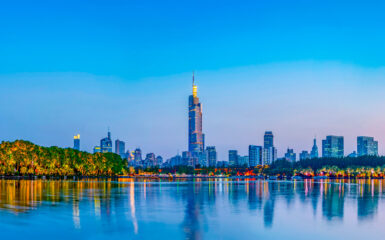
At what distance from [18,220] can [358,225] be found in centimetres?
2180

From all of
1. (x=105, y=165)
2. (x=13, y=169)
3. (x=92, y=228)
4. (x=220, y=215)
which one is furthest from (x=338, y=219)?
(x=105, y=165)

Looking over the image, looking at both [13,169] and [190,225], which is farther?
[13,169]

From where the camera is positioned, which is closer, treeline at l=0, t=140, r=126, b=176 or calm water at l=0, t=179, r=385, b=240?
calm water at l=0, t=179, r=385, b=240

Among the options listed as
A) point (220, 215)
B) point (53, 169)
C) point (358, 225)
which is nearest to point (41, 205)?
point (220, 215)

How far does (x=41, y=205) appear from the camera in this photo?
38812 mm

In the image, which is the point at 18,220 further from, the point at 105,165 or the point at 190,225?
the point at 105,165

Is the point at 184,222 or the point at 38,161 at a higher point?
the point at 184,222

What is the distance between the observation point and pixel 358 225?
3019 cm

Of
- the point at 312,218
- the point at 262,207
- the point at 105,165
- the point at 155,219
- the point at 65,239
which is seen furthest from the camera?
the point at 105,165

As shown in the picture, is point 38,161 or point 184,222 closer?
point 184,222

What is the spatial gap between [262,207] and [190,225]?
1445 cm

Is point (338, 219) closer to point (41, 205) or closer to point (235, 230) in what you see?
point (235, 230)

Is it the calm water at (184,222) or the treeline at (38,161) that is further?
the treeline at (38,161)

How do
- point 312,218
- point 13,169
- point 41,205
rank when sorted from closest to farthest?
point 312,218 < point 41,205 < point 13,169
